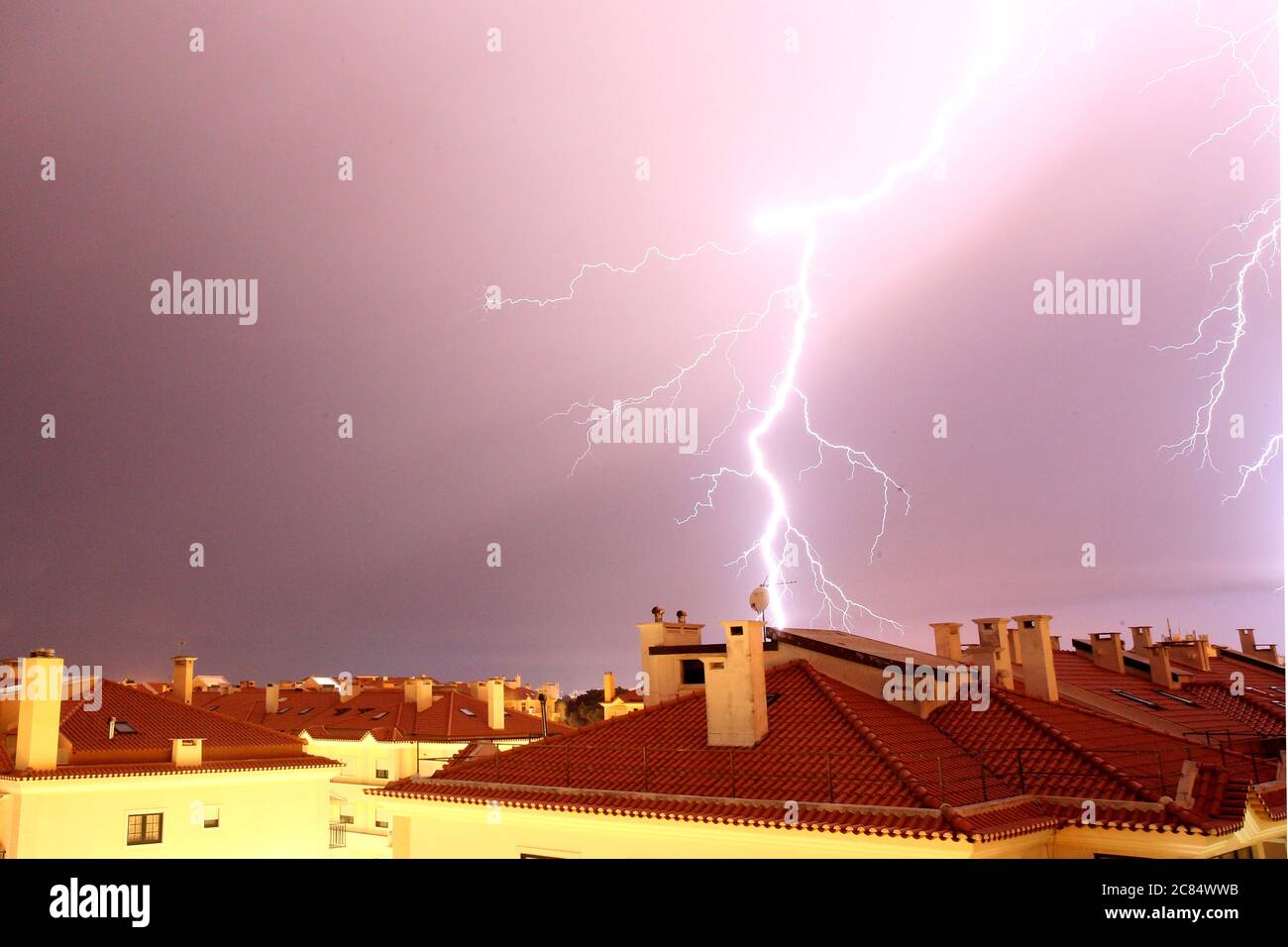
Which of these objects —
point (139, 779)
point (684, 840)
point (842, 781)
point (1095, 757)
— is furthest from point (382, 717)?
point (1095, 757)

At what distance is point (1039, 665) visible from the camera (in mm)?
14805

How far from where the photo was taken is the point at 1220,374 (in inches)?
856

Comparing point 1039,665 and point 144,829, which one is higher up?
point 1039,665

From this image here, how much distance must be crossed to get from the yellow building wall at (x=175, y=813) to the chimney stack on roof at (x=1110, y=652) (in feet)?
63.0

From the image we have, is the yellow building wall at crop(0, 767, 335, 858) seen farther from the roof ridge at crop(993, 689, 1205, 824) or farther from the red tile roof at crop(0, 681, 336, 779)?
the roof ridge at crop(993, 689, 1205, 824)

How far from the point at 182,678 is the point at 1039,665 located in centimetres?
2486

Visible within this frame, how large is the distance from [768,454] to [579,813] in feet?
Answer: 46.0

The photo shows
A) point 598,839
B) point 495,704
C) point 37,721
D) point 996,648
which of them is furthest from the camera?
point 495,704

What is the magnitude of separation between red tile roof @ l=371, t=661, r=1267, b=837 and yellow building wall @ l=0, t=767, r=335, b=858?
9.37 m

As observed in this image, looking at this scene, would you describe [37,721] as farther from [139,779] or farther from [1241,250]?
[1241,250]

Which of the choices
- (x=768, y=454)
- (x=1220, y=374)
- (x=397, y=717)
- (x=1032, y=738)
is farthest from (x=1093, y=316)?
(x=397, y=717)

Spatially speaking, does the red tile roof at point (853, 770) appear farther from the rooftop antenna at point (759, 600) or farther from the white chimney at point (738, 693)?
the rooftop antenna at point (759, 600)
